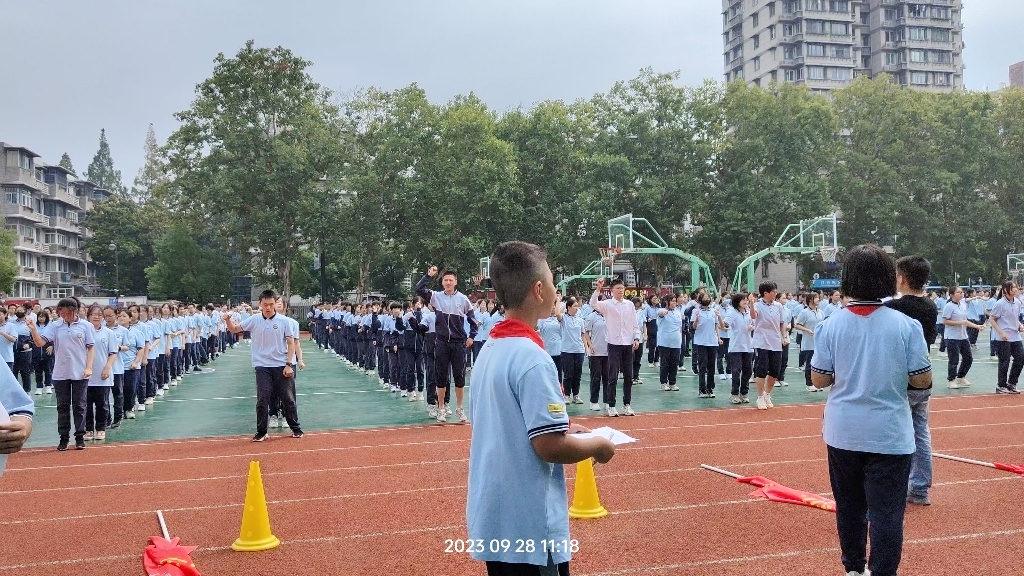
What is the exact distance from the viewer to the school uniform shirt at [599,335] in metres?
12.4

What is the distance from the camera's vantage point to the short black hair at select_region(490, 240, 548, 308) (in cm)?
288

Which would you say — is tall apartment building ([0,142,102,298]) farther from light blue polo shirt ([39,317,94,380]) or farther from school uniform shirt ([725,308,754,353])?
school uniform shirt ([725,308,754,353])

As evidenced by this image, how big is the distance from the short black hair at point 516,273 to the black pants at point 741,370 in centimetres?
1101

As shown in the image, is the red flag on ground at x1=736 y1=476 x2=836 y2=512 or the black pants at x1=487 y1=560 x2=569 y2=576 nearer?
the black pants at x1=487 y1=560 x2=569 y2=576

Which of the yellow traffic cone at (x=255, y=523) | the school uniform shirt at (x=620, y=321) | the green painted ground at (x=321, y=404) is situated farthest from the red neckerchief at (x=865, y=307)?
the green painted ground at (x=321, y=404)

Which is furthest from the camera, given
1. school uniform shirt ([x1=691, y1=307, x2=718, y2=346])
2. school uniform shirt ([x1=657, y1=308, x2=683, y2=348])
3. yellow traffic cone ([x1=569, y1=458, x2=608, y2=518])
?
school uniform shirt ([x1=657, y1=308, x2=683, y2=348])

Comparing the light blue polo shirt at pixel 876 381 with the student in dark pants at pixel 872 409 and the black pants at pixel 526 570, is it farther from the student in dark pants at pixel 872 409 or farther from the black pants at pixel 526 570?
the black pants at pixel 526 570

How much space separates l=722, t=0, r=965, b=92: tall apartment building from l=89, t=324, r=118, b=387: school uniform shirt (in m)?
79.3

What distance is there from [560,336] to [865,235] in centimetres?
4081

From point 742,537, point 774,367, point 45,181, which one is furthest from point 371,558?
point 45,181

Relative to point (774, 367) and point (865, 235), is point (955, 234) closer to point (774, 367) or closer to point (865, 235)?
point (865, 235)

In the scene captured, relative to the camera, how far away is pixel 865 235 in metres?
49.5

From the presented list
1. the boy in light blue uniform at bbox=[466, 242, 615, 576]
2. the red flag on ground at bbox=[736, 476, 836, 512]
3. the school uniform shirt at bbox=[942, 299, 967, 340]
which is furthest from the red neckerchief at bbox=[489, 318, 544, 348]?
the school uniform shirt at bbox=[942, 299, 967, 340]

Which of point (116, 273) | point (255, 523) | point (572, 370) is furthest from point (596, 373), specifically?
point (116, 273)
